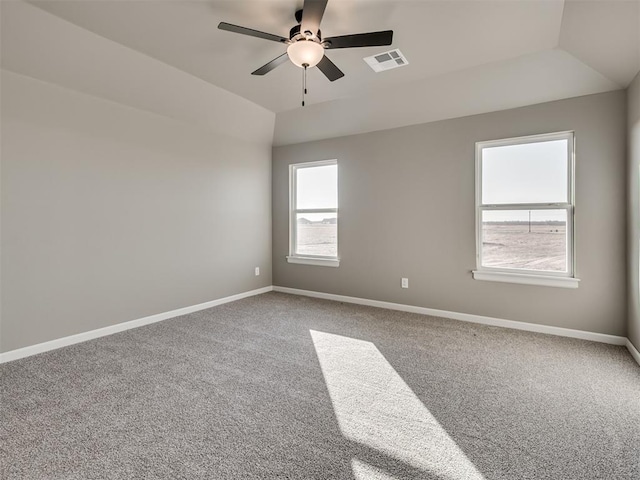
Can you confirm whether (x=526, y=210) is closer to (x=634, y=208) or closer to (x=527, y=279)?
(x=527, y=279)

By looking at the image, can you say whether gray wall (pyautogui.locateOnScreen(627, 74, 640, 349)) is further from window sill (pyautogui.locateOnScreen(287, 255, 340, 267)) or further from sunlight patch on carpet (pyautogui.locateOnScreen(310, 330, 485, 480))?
window sill (pyautogui.locateOnScreen(287, 255, 340, 267))

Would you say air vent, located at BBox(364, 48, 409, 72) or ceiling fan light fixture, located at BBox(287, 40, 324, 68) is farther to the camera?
air vent, located at BBox(364, 48, 409, 72)

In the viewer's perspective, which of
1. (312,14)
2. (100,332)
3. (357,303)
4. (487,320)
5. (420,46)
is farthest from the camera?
(357,303)

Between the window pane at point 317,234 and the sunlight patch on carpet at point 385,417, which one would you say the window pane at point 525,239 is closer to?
the sunlight patch on carpet at point 385,417

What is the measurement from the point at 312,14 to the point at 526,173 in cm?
291

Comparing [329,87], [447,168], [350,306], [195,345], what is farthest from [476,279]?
[195,345]

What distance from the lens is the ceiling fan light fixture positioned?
2.33m

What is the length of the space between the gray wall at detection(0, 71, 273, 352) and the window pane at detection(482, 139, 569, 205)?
137 inches

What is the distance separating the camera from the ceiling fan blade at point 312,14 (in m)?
2.05

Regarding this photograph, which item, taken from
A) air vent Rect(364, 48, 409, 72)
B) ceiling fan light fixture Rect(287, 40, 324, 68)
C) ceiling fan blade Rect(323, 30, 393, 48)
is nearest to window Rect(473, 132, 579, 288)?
air vent Rect(364, 48, 409, 72)

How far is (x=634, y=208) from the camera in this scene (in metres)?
2.88

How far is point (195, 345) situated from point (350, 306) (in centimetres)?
220

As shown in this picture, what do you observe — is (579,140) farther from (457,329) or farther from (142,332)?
(142,332)

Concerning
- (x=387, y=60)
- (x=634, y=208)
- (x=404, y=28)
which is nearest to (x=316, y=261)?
(x=387, y=60)
